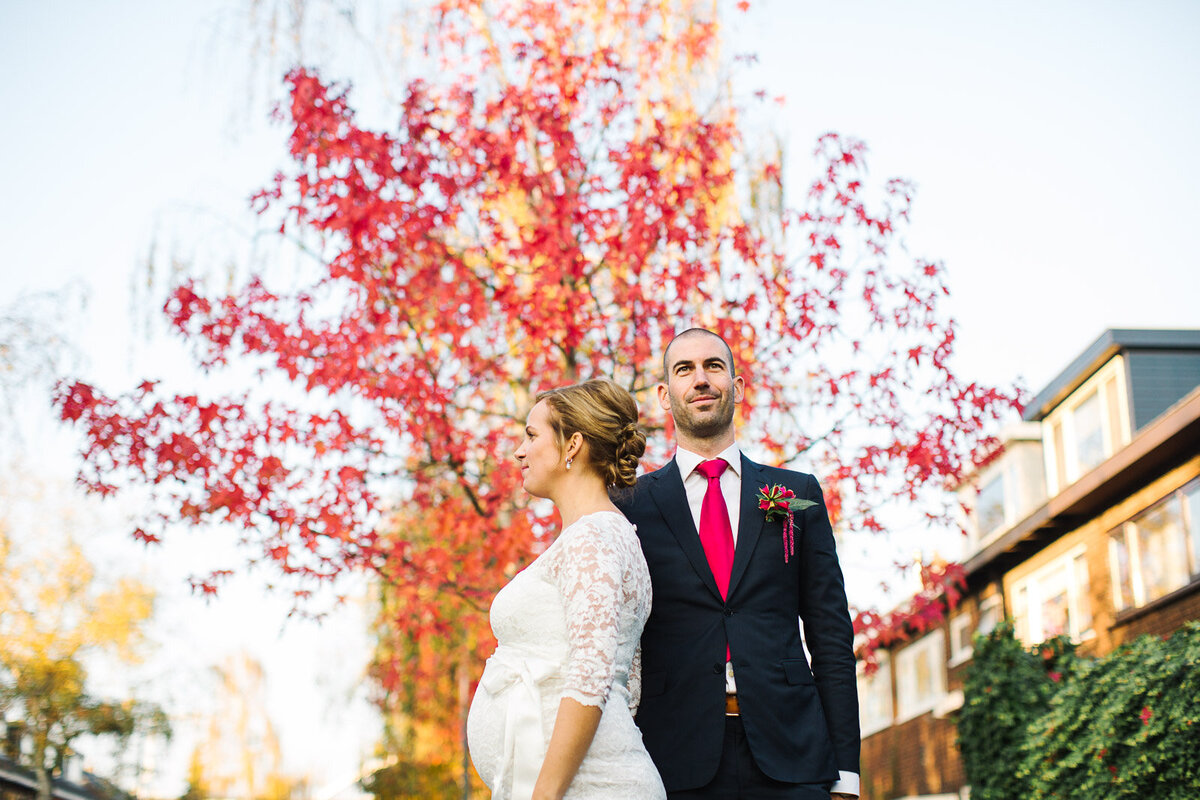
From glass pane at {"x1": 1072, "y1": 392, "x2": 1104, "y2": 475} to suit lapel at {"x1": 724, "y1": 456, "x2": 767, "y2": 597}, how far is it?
49.0ft

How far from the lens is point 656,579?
12.6 ft

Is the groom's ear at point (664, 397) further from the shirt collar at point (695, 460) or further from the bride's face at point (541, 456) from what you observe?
the bride's face at point (541, 456)

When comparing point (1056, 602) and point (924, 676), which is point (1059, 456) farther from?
point (924, 676)

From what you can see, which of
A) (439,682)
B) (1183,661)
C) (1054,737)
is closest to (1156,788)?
(1183,661)

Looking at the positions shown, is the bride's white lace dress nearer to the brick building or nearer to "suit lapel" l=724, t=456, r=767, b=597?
"suit lapel" l=724, t=456, r=767, b=597

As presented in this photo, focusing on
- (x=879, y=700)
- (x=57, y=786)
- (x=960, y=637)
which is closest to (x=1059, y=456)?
(x=960, y=637)

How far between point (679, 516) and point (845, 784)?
1.01 metres

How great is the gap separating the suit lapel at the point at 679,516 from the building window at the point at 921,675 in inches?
778

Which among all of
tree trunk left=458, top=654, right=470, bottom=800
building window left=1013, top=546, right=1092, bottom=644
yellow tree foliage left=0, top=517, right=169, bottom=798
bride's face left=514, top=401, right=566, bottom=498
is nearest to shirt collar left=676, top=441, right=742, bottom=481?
bride's face left=514, top=401, right=566, bottom=498

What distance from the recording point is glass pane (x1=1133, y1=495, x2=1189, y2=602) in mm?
13852

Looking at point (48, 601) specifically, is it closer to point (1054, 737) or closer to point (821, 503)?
point (1054, 737)

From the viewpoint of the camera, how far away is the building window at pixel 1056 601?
55.1 ft

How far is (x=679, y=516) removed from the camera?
13.0ft

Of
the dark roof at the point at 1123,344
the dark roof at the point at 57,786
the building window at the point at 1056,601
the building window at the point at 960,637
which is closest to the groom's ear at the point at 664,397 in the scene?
the dark roof at the point at 1123,344
